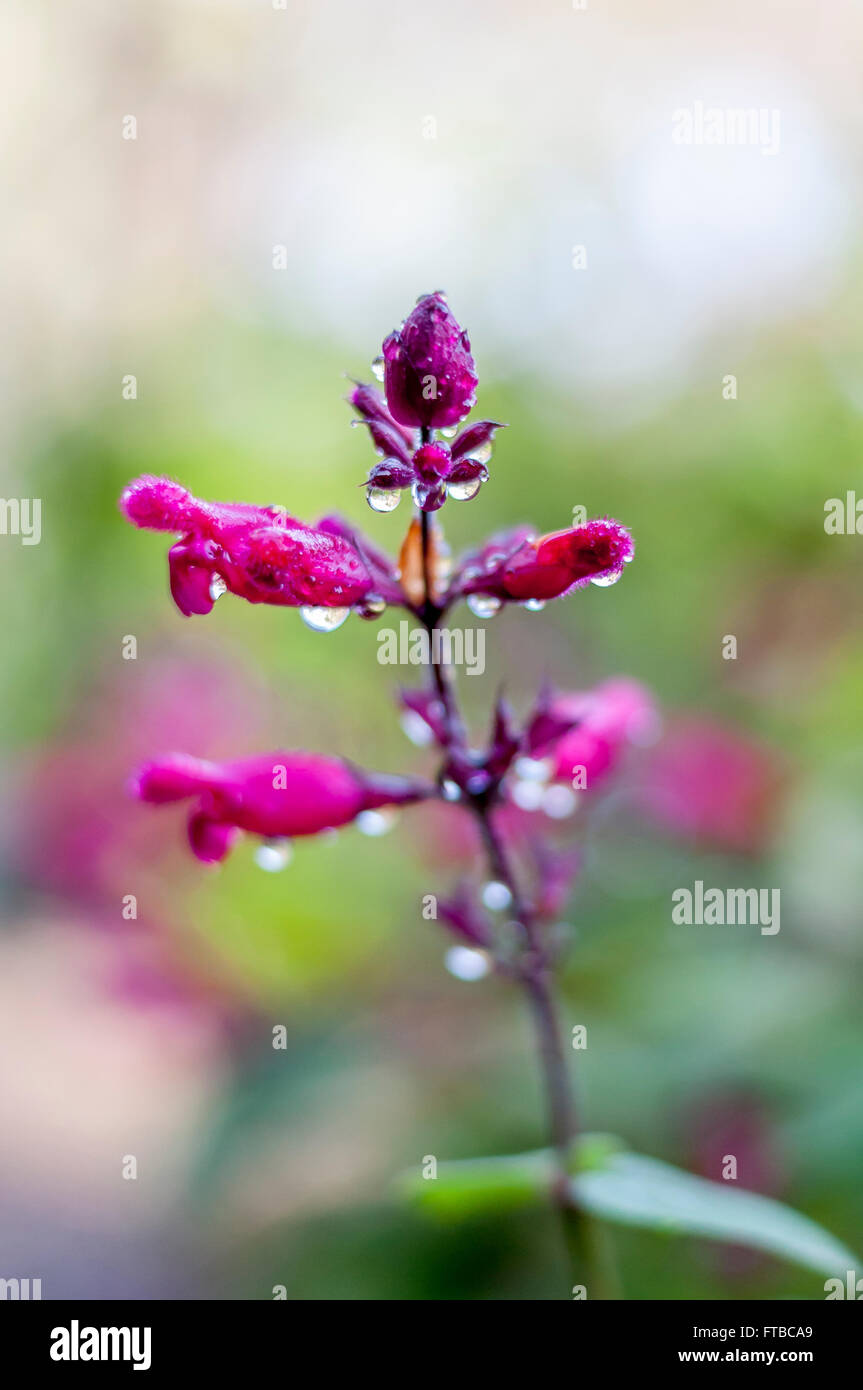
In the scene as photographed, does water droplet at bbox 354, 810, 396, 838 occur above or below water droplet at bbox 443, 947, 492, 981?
above

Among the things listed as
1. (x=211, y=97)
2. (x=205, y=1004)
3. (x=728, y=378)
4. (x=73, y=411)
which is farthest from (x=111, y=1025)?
(x=211, y=97)

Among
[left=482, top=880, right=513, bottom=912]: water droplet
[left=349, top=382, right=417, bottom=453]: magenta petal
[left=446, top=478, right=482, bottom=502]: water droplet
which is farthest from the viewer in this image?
[left=482, top=880, right=513, bottom=912]: water droplet

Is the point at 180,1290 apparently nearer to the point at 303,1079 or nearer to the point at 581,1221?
the point at 303,1079

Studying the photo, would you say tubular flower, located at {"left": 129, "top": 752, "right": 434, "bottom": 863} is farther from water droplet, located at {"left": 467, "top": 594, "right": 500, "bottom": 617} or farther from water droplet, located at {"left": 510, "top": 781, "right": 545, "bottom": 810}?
water droplet, located at {"left": 510, "top": 781, "right": 545, "bottom": 810}

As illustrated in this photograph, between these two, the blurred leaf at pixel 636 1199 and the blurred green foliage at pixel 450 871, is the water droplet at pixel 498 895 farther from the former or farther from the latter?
the blurred green foliage at pixel 450 871

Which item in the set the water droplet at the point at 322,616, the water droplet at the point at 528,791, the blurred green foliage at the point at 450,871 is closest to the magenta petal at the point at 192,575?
the water droplet at the point at 322,616

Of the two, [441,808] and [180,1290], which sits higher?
[441,808]

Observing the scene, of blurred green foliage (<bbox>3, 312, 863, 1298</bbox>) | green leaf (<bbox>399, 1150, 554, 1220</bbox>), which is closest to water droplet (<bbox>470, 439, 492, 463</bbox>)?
green leaf (<bbox>399, 1150, 554, 1220</bbox>)
